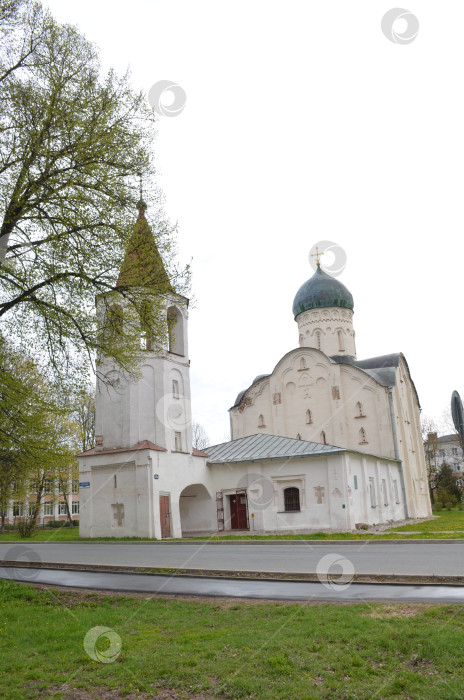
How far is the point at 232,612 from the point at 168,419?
21.0 m

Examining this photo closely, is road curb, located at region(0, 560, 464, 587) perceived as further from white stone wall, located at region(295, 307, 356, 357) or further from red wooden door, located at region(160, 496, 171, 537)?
white stone wall, located at region(295, 307, 356, 357)

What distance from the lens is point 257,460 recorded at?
28.8m

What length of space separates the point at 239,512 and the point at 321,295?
65.9 ft

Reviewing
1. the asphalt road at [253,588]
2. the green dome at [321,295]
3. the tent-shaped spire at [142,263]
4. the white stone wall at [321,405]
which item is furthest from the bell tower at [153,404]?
the green dome at [321,295]

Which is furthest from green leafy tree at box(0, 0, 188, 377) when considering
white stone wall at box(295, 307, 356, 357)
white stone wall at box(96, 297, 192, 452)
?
white stone wall at box(295, 307, 356, 357)

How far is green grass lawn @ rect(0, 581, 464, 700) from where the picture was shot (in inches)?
206

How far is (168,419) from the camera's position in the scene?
29.1 metres

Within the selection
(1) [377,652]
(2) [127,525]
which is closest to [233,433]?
(2) [127,525]

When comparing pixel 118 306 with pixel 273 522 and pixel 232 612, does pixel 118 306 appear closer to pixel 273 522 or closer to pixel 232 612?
pixel 232 612

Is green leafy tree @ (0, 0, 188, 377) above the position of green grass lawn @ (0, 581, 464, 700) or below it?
above

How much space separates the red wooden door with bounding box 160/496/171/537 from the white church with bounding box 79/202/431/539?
0.05m

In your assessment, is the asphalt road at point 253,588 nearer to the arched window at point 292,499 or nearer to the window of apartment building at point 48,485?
the arched window at point 292,499

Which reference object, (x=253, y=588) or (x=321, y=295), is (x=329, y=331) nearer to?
(x=321, y=295)

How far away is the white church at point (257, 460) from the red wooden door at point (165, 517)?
50mm
